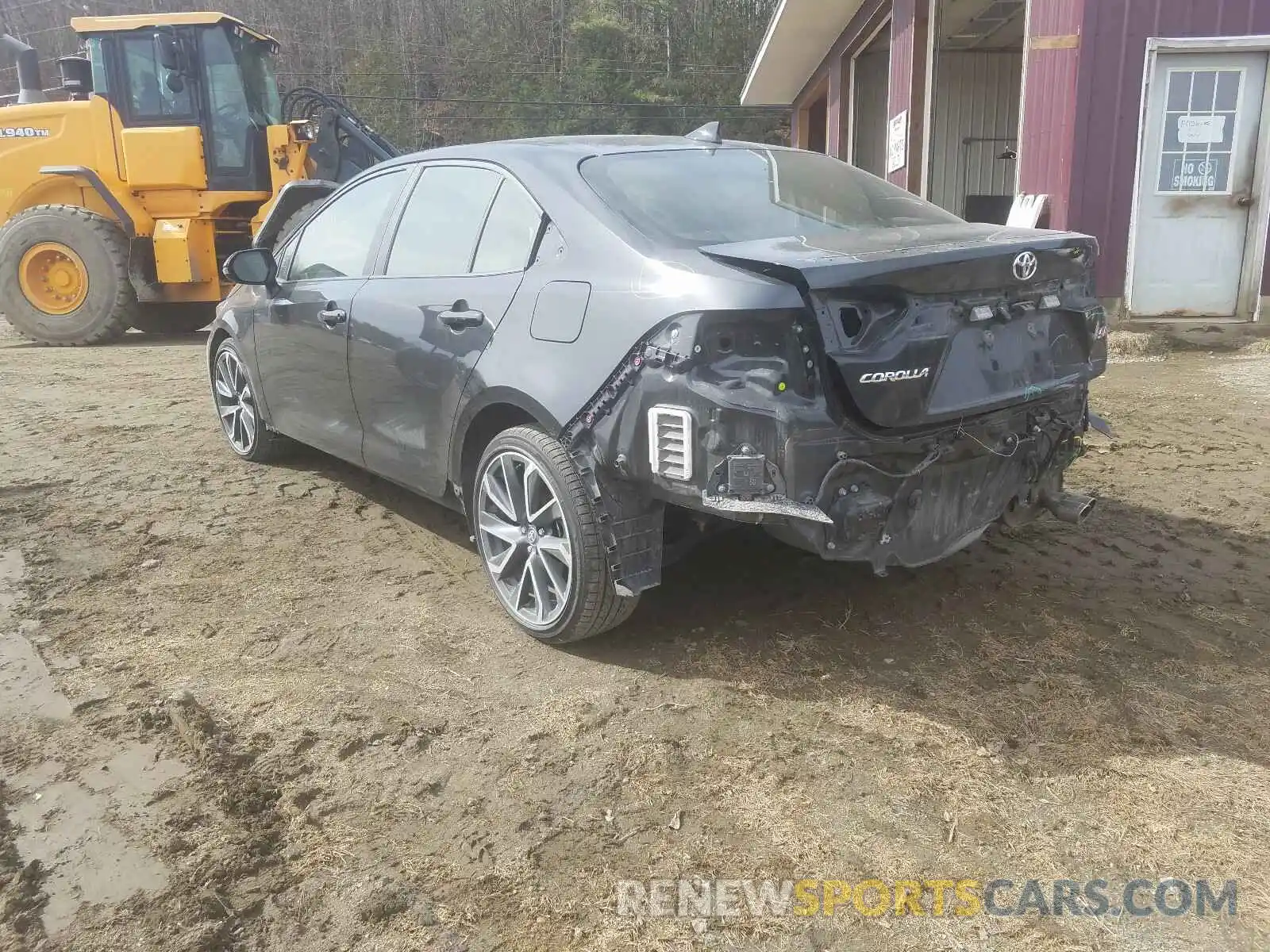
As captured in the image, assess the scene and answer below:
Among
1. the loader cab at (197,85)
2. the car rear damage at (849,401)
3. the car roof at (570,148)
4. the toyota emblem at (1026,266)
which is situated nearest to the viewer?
the car rear damage at (849,401)

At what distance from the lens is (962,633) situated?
3.38 m

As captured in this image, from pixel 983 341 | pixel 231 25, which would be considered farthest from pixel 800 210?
pixel 231 25

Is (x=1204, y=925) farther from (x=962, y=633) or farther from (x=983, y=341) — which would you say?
(x=983, y=341)

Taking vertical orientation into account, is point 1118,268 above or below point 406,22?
below

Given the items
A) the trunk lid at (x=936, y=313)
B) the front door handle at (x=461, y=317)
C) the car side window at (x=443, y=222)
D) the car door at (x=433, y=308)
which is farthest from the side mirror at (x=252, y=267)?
the trunk lid at (x=936, y=313)

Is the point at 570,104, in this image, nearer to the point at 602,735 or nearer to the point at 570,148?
the point at 570,148

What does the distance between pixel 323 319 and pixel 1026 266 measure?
288 centimetres

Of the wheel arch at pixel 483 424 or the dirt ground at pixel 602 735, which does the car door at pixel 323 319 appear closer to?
the dirt ground at pixel 602 735

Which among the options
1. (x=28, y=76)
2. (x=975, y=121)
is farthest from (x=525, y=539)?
(x=975, y=121)

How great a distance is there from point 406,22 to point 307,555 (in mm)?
36366

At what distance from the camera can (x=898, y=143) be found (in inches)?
489

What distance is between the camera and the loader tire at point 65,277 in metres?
10.9

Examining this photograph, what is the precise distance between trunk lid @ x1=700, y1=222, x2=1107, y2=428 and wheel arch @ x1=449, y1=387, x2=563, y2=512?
0.76 m

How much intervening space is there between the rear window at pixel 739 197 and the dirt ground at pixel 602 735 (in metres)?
1.36
